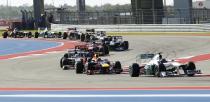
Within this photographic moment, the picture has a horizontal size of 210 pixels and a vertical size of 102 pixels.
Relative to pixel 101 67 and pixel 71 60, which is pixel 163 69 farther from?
pixel 71 60

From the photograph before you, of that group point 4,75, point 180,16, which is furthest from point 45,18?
point 4,75

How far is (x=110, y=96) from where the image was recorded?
11.3 m

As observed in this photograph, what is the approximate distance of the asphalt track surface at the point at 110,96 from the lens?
10.6 m

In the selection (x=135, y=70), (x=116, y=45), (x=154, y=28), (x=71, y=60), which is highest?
(x=154, y=28)

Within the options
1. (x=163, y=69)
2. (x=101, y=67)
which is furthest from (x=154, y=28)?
(x=163, y=69)

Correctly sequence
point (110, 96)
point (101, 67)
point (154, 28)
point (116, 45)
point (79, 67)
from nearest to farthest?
point (110, 96)
point (101, 67)
point (79, 67)
point (116, 45)
point (154, 28)

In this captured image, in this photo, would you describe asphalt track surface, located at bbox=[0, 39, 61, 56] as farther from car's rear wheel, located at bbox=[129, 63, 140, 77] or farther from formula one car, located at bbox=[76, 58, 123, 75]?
car's rear wheel, located at bbox=[129, 63, 140, 77]

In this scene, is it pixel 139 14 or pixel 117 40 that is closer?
pixel 117 40

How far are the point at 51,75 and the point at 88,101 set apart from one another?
6.45 meters

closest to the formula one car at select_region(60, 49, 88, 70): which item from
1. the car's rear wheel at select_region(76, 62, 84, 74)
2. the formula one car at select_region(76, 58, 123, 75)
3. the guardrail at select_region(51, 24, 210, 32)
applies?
the car's rear wheel at select_region(76, 62, 84, 74)

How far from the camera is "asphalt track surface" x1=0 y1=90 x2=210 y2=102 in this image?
1065cm

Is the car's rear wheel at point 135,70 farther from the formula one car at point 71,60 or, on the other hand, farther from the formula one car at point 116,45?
the formula one car at point 116,45

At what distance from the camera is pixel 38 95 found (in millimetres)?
12016

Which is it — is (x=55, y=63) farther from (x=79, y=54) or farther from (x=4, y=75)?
(x=4, y=75)
